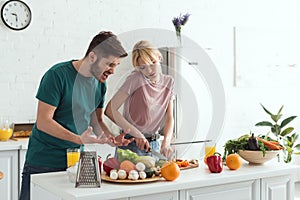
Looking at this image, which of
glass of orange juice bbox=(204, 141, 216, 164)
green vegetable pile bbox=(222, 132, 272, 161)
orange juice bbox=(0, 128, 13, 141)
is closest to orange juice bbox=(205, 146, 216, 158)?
glass of orange juice bbox=(204, 141, 216, 164)

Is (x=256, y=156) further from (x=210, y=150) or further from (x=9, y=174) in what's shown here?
(x=9, y=174)

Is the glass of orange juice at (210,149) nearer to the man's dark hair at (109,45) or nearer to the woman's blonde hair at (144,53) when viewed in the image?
the woman's blonde hair at (144,53)

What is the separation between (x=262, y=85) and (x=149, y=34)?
172 centimetres

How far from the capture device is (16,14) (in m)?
4.02

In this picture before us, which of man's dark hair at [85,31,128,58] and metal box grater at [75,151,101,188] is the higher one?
man's dark hair at [85,31,128,58]

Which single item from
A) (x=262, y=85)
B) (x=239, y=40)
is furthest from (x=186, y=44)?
(x=262, y=85)

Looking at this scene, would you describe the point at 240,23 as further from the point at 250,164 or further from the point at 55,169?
the point at 55,169

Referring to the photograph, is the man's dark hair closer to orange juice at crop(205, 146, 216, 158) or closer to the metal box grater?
the metal box grater

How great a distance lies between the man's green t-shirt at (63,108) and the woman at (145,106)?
18 cm

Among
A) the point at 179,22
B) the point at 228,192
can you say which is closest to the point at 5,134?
the point at 179,22

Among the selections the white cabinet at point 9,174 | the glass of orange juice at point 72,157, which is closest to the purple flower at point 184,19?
the white cabinet at point 9,174

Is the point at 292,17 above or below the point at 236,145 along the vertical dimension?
above

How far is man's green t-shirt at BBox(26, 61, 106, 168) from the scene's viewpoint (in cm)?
234

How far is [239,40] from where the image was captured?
5.32 m
